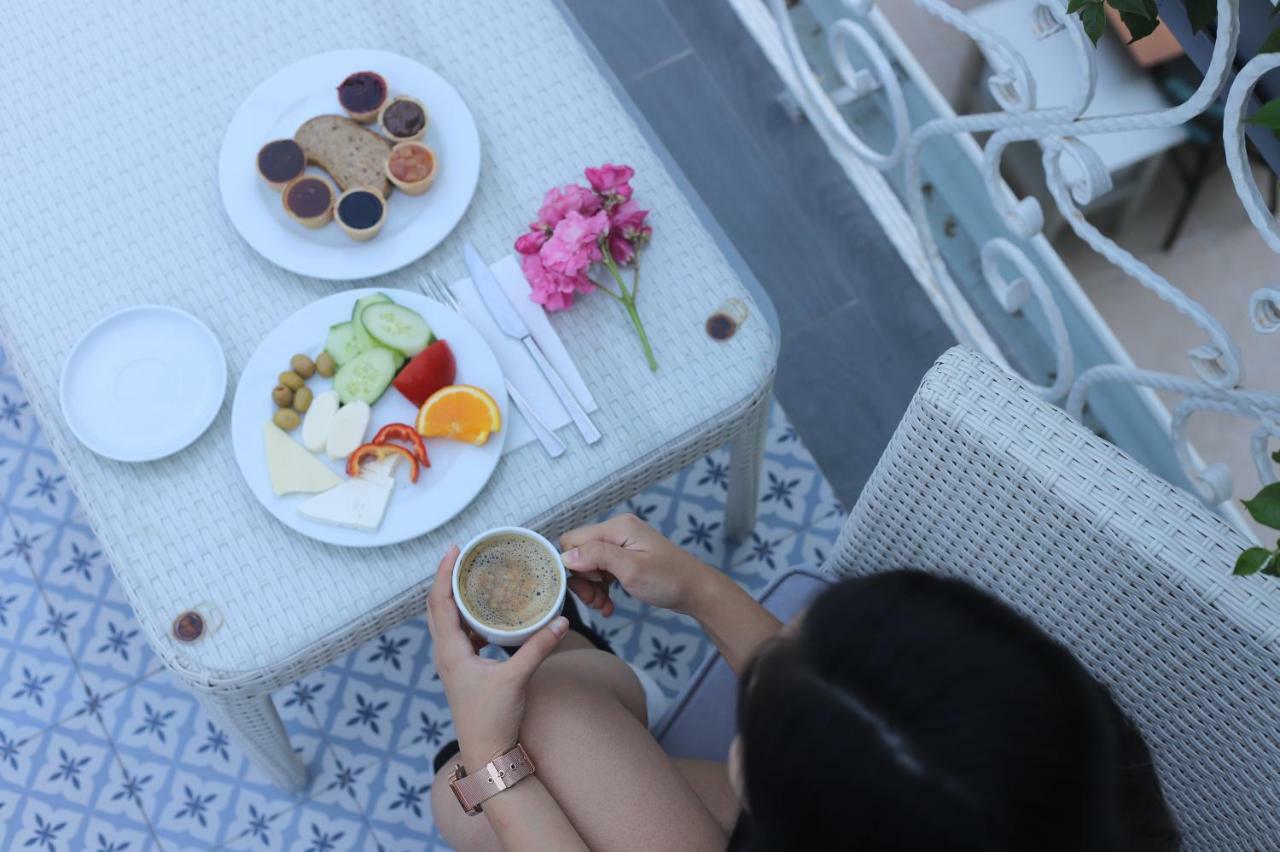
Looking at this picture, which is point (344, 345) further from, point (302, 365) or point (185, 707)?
point (185, 707)

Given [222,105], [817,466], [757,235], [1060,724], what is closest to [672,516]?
[817,466]

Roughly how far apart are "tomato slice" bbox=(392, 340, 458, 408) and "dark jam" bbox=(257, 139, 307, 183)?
0.86 feet

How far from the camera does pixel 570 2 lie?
222cm

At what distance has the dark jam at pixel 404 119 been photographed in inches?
53.9

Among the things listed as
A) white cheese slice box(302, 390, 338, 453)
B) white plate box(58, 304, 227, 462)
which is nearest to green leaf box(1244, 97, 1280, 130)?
white cheese slice box(302, 390, 338, 453)

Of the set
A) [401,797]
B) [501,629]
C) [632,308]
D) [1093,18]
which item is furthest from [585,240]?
[401,797]

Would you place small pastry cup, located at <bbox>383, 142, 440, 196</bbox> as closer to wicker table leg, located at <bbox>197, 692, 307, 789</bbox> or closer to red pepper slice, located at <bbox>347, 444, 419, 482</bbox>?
red pepper slice, located at <bbox>347, 444, 419, 482</bbox>

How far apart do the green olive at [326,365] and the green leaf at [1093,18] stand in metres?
0.82

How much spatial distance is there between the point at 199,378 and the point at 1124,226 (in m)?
1.96

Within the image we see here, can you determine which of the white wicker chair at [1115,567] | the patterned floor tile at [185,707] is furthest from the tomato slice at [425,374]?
the patterned floor tile at [185,707]

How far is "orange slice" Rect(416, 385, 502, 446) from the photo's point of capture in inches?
49.8

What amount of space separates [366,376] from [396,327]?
0.06 meters

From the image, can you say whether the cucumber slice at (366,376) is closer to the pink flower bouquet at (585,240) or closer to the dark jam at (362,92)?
the pink flower bouquet at (585,240)

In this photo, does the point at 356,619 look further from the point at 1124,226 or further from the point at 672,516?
the point at 1124,226
